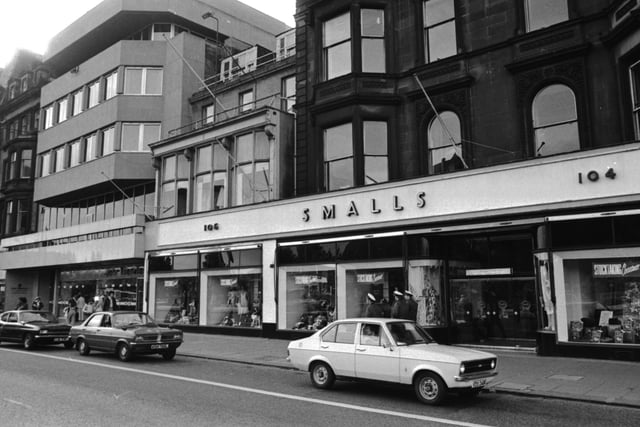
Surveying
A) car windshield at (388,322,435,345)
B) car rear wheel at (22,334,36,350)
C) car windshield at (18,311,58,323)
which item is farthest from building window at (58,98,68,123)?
car windshield at (388,322,435,345)

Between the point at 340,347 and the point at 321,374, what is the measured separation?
762 mm

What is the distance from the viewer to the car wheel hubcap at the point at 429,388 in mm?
9251

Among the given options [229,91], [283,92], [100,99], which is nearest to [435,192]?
[283,92]

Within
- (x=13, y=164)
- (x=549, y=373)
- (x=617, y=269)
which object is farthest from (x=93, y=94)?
(x=549, y=373)

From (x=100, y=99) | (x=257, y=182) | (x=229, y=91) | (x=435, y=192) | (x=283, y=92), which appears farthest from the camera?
(x=100, y=99)

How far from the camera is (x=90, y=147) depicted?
32.8m

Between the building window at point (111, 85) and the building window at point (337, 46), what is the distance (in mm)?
15392

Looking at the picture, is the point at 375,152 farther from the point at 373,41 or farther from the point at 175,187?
the point at 175,187

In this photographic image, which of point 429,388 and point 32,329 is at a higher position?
point 32,329

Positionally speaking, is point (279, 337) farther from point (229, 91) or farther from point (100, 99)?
point (100, 99)

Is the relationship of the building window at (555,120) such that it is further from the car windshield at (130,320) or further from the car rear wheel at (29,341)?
the car rear wheel at (29,341)

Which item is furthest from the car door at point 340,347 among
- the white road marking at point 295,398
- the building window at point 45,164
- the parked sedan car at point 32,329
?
the building window at point 45,164

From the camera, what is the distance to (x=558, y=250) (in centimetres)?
1463

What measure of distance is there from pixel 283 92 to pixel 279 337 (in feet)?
38.2
